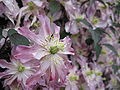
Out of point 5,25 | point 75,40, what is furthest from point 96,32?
point 5,25

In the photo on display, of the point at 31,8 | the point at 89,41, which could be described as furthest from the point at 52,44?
the point at 89,41

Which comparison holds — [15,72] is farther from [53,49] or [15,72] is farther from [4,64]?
[53,49]

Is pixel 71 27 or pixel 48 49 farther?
pixel 71 27

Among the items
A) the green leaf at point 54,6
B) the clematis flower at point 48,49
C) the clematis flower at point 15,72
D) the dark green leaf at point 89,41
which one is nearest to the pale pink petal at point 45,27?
the clematis flower at point 48,49

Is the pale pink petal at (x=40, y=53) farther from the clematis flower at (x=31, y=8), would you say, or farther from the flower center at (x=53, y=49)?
the clematis flower at (x=31, y=8)

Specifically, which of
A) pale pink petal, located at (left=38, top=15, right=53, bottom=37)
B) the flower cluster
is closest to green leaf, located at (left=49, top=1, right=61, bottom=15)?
the flower cluster

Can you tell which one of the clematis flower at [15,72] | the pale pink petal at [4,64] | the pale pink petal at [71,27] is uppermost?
the pale pink petal at [71,27]

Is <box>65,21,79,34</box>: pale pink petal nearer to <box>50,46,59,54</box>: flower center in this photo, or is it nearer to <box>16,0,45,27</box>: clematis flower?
<box>16,0,45,27</box>: clematis flower

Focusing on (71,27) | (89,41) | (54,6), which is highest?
(54,6)

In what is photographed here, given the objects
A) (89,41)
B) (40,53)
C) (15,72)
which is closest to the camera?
(40,53)
